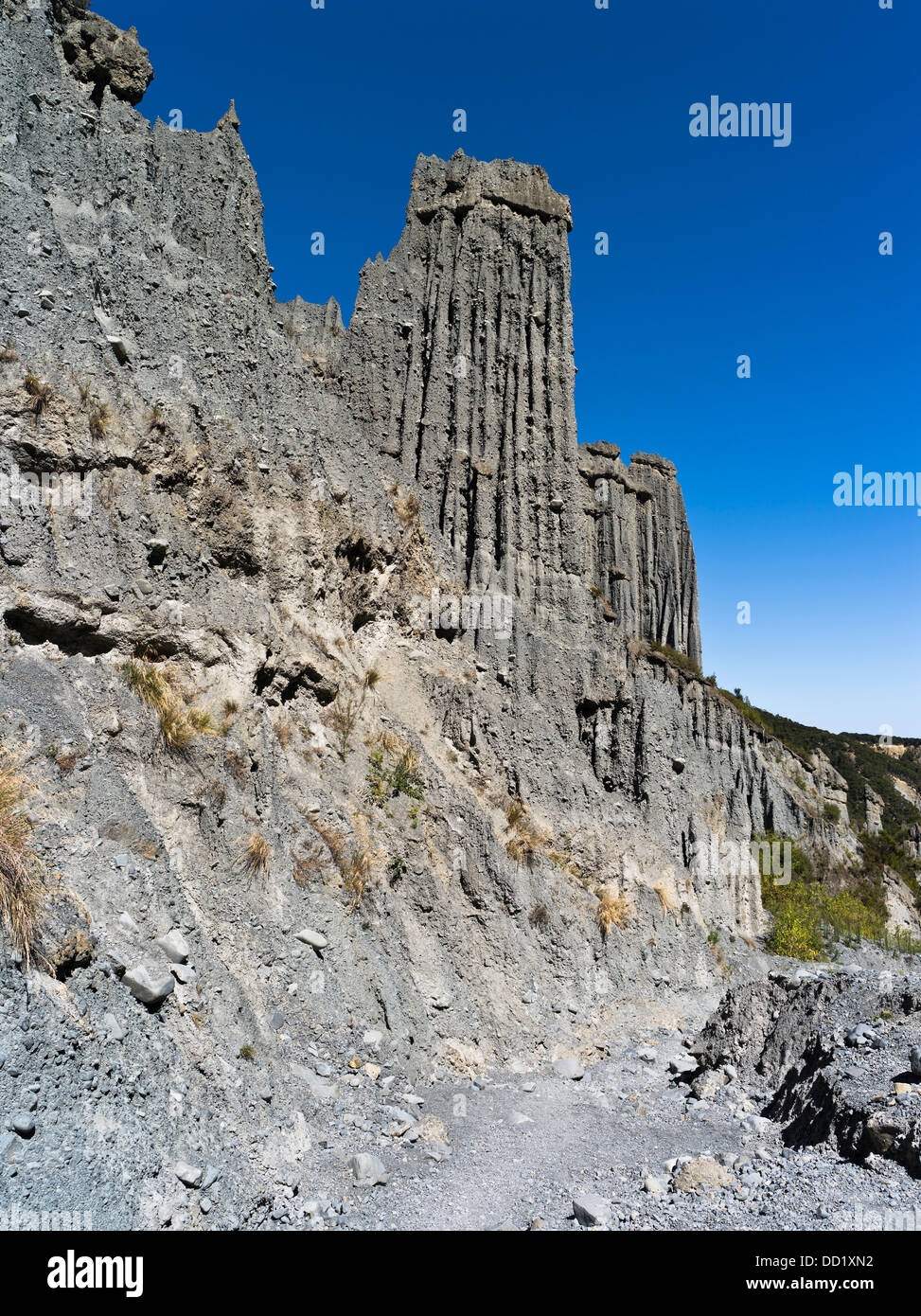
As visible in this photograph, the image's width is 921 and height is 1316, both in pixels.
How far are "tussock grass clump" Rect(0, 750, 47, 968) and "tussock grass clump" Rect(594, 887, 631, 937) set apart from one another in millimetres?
11263

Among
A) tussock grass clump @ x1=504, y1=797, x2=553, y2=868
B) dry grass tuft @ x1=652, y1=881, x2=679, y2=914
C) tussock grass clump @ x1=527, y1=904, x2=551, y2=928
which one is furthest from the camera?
dry grass tuft @ x1=652, y1=881, x2=679, y2=914

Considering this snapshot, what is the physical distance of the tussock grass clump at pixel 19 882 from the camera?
20.2 ft

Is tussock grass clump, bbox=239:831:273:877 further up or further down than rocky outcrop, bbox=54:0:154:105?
further down

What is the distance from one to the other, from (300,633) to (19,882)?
7.39 m

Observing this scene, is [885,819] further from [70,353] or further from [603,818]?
[70,353]

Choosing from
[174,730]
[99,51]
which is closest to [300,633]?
[174,730]

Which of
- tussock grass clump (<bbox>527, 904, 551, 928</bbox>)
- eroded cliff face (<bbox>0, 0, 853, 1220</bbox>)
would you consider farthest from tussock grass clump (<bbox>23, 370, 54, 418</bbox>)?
→ tussock grass clump (<bbox>527, 904, 551, 928</bbox>)

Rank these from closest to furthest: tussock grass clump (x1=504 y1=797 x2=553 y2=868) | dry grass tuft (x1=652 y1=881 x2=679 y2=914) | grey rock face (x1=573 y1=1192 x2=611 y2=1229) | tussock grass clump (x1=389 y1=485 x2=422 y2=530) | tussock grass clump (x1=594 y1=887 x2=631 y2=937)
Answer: grey rock face (x1=573 y1=1192 x2=611 y2=1229)
tussock grass clump (x1=504 y1=797 x2=553 y2=868)
tussock grass clump (x1=594 y1=887 x2=631 y2=937)
tussock grass clump (x1=389 y1=485 x2=422 y2=530)
dry grass tuft (x1=652 y1=881 x2=679 y2=914)

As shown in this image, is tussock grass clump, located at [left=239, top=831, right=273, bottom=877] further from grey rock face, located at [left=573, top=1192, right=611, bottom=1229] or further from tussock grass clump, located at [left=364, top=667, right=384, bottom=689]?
grey rock face, located at [left=573, top=1192, right=611, bottom=1229]

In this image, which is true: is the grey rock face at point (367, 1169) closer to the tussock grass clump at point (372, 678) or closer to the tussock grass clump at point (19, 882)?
the tussock grass clump at point (19, 882)

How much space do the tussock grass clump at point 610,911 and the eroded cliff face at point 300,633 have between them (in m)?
0.13

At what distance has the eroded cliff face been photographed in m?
9.27

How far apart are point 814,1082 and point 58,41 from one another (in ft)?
65.7

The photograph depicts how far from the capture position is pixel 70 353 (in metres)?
11.0
